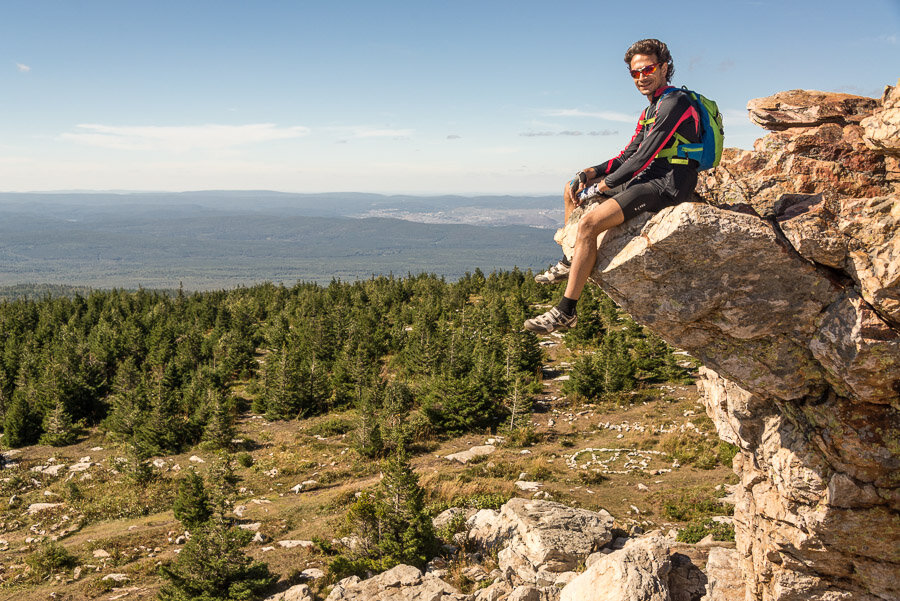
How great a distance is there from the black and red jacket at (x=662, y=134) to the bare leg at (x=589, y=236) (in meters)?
0.46

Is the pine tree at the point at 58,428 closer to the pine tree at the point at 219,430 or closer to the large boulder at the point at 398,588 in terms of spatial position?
the pine tree at the point at 219,430

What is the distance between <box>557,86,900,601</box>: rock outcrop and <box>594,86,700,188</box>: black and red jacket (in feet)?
2.23

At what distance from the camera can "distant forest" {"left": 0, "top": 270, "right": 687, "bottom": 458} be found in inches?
1325

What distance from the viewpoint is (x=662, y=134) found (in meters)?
6.82

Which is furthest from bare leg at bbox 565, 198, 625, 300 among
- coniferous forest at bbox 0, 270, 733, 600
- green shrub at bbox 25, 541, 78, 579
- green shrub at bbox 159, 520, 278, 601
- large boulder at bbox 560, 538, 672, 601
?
green shrub at bbox 25, 541, 78, 579

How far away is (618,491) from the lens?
20.9 m

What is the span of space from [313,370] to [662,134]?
129 ft

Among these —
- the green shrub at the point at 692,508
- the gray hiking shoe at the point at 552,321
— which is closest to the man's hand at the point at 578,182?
the gray hiking shoe at the point at 552,321

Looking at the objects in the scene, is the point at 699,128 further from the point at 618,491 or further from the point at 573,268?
the point at 618,491

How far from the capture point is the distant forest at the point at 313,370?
110ft

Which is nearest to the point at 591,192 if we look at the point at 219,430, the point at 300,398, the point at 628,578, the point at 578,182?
the point at 578,182

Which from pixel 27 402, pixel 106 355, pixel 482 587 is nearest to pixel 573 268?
pixel 482 587

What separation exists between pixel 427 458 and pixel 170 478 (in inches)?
615

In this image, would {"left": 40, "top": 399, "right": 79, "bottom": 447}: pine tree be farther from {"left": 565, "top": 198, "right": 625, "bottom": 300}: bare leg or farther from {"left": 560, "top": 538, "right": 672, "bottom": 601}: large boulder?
{"left": 565, "top": 198, "right": 625, "bottom": 300}: bare leg
